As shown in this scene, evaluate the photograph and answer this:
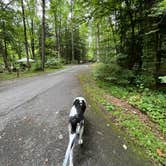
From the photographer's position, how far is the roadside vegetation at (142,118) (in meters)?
2.69

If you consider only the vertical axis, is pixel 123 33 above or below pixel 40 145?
above

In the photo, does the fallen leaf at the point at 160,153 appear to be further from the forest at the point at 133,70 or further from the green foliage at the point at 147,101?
the green foliage at the point at 147,101

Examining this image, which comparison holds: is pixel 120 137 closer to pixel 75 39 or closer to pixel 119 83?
pixel 119 83

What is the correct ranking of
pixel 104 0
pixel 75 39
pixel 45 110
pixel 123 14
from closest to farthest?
pixel 45 110
pixel 104 0
pixel 123 14
pixel 75 39

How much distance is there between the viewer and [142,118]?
3.98 meters

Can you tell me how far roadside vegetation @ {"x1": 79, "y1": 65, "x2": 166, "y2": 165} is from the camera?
2.69 metres

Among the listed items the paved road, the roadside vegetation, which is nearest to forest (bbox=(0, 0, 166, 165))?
the roadside vegetation

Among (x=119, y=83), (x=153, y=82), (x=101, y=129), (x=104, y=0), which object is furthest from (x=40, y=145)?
(x=104, y=0)

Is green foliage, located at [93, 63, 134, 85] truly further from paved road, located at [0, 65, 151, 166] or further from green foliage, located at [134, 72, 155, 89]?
paved road, located at [0, 65, 151, 166]

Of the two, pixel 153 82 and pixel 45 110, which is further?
pixel 153 82

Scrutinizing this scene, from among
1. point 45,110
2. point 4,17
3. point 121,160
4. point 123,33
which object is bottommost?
point 121,160

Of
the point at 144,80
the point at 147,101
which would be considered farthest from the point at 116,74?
the point at 147,101

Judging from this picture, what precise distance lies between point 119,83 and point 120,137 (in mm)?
4517

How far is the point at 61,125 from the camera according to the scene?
129 inches
